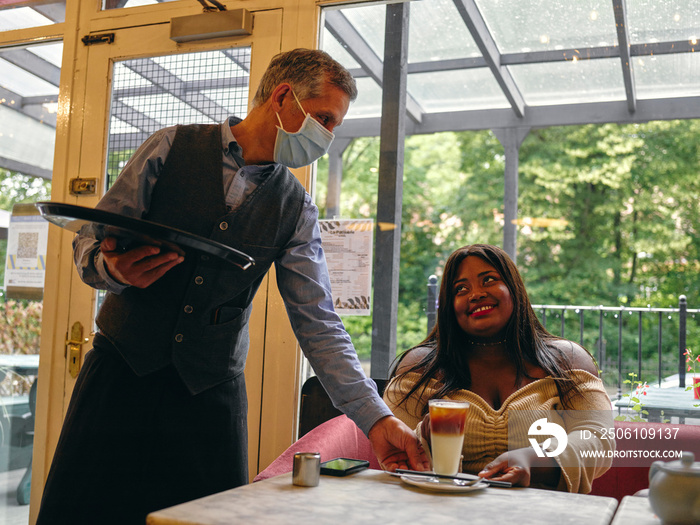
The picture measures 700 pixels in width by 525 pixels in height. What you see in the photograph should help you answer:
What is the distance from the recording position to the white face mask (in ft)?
5.38

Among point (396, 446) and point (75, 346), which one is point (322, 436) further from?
point (75, 346)

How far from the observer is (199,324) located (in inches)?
60.0

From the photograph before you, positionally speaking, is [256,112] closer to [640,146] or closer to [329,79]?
[329,79]

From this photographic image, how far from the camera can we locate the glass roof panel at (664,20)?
222 cm

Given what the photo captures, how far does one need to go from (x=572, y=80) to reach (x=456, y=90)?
0.76 meters

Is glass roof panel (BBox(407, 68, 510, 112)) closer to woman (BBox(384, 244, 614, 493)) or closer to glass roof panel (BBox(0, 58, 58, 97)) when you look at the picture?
woman (BBox(384, 244, 614, 493))

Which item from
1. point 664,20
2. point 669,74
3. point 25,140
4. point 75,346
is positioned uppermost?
point 664,20

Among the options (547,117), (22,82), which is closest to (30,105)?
(22,82)

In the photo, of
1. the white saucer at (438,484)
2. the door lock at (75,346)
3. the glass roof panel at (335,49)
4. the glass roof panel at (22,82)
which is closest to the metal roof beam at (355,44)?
the glass roof panel at (335,49)

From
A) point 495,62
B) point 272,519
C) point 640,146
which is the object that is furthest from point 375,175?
point 640,146

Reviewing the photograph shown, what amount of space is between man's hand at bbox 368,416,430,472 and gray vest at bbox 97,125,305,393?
0.44 m

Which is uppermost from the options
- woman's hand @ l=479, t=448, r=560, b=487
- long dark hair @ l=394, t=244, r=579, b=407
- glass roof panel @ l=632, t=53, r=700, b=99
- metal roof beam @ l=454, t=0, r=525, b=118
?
metal roof beam @ l=454, t=0, r=525, b=118

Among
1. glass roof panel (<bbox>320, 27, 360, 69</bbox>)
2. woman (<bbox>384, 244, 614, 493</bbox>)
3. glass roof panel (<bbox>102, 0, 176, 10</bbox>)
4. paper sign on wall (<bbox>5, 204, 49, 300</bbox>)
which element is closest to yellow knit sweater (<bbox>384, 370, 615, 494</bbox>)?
woman (<bbox>384, 244, 614, 493</bbox>)

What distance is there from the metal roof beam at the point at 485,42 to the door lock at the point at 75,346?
2082 mm
